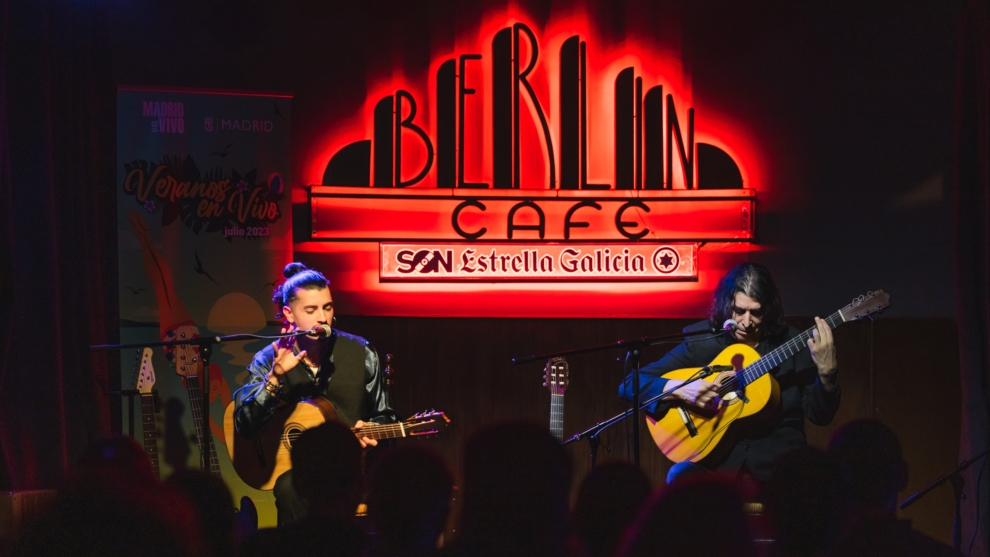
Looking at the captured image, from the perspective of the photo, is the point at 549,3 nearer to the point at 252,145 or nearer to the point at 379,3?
the point at 379,3

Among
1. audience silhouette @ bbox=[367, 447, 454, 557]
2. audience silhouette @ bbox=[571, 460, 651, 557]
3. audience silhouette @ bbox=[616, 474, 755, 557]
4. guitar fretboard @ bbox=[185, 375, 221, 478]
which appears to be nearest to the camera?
audience silhouette @ bbox=[616, 474, 755, 557]

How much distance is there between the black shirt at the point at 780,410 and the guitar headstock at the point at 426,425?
95 centimetres

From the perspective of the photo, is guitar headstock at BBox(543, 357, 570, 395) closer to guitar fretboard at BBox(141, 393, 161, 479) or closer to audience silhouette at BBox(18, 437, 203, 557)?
guitar fretboard at BBox(141, 393, 161, 479)

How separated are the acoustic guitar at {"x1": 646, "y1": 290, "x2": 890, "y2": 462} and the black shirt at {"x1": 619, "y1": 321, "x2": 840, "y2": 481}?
6cm

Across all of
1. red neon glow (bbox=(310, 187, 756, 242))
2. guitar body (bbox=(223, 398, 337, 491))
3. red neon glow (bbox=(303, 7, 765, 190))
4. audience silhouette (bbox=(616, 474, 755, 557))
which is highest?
red neon glow (bbox=(303, 7, 765, 190))

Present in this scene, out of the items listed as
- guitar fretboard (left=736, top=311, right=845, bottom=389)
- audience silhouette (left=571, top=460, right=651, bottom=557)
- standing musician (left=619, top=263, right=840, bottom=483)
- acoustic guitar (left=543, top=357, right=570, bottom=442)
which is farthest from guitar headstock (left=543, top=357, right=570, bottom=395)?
audience silhouette (left=571, top=460, right=651, bottom=557)

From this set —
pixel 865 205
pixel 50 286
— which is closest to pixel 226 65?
pixel 50 286

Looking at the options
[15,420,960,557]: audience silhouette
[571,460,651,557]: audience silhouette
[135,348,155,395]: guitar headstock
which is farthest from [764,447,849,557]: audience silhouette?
[135,348,155,395]: guitar headstock

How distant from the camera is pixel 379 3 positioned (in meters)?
5.56

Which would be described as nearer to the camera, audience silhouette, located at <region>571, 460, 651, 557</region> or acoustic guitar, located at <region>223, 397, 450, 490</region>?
audience silhouette, located at <region>571, 460, 651, 557</region>

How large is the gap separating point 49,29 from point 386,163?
2.24m

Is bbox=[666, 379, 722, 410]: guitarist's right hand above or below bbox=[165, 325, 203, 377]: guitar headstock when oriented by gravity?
below

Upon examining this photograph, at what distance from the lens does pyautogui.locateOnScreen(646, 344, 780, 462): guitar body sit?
12.5 ft

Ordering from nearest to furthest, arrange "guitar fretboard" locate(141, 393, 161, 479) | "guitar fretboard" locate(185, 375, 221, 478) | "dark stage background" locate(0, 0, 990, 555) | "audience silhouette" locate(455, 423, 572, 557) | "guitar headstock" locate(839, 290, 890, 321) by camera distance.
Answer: "audience silhouette" locate(455, 423, 572, 557) → "guitar headstock" locate(839, 290, 890, 321) → "guitar fretboard" locate(141, 393, 161, 479) → "guitar fretboard" locate(185, 375, 221, 478) → "dark stage background" locate(0, 0, 990, 555)
